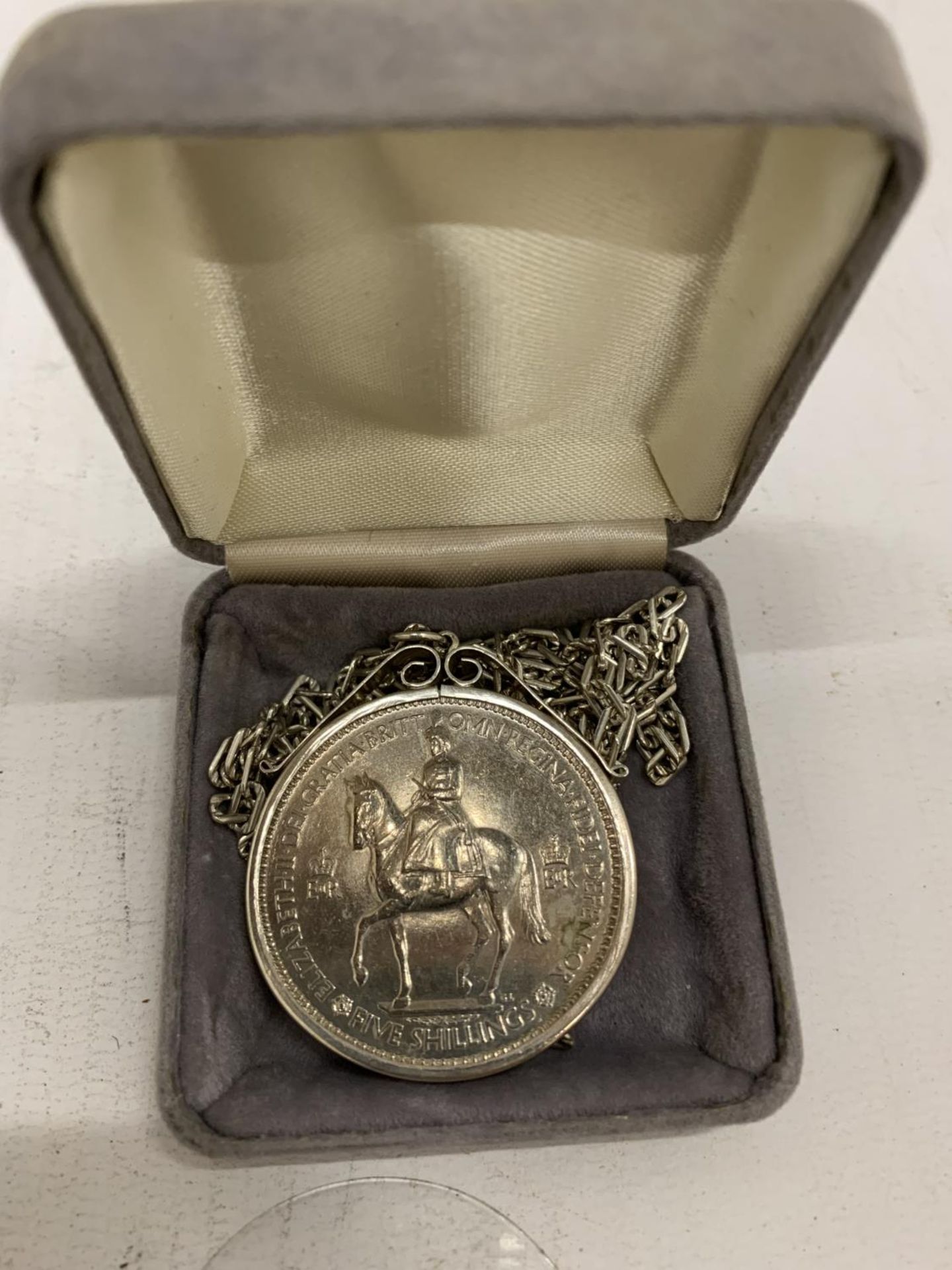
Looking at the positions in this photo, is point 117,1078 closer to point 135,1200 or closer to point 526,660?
point 135,1200

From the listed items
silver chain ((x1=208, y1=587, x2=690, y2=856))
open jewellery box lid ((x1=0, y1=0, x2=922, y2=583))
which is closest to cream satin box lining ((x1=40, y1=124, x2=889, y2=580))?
open jewellery box lid ((x1=0, y1=0, x2=922, y2=583))

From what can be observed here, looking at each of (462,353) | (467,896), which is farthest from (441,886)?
(462,353)

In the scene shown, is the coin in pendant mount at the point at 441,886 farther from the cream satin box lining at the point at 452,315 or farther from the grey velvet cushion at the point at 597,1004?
the cream satin box lining at the point at 452,315

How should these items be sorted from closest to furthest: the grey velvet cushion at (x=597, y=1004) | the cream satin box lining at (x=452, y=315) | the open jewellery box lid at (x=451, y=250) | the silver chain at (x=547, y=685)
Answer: the open jewellery box lid at (x=451, y=250) → the cream satin box lining at (x=452, y=315) → the grey velvet cushion at (x=597, y=1004) → the silver chain at (x=547, y=685)

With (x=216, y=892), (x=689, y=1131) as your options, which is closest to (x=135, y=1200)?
(x=216, y=892)

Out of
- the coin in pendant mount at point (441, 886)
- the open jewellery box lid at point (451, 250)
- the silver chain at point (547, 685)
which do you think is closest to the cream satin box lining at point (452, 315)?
the open jewellery box lid at point (451, 250)

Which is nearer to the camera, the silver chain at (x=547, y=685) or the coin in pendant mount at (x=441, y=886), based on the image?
the coin in pendant mount at (x=441, y=886)
